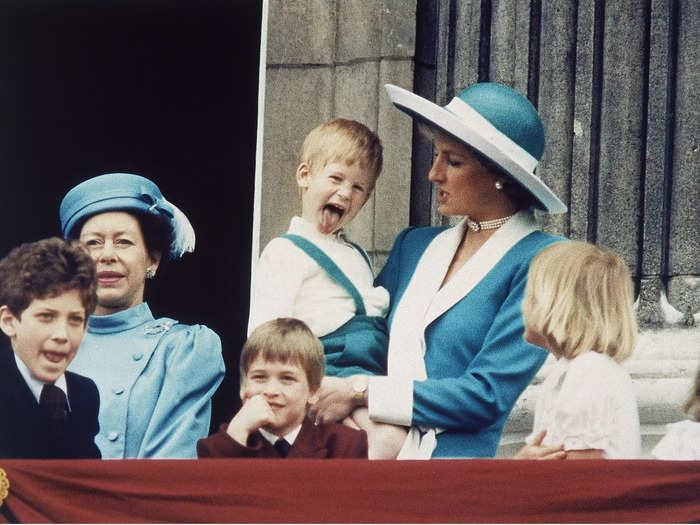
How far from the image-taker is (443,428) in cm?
573

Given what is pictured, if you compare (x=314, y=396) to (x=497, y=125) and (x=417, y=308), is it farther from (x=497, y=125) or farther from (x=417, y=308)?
(x=497, y=125)

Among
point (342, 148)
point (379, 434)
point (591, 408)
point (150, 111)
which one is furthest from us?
point (150, 111)

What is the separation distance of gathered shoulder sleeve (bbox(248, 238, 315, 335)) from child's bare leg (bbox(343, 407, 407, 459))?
0.36 m

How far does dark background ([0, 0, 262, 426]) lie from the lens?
6230 mm

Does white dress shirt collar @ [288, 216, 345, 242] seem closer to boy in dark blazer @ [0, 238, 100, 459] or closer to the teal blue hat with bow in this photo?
the teal blue hat with bow

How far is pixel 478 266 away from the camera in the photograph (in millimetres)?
5812

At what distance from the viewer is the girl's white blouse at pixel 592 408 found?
5637 mm

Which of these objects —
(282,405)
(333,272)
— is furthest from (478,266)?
(282,405)

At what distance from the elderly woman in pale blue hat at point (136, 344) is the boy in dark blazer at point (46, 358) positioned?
1.7 inches

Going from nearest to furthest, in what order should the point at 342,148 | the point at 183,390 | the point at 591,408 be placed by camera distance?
the point at 591,408 → the point at 342,148 → the point at 183,390

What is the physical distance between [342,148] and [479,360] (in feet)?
2.55

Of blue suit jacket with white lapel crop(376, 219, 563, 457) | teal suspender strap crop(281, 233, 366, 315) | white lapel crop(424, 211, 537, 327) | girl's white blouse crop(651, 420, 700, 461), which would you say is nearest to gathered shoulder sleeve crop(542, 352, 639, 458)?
blue suit jacket with white lapel crop(376, 219, 563, 457)

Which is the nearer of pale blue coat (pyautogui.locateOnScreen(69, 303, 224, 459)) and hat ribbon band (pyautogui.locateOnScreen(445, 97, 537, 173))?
hat ribbon band (pyautogui.locateOnScreen(445, 97, 537, 173))

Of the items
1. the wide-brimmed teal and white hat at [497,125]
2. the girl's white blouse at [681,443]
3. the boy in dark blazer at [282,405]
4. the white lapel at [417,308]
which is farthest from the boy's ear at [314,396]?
the girl's white blouse at [681,443]
